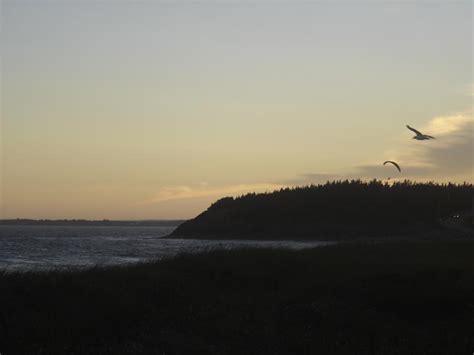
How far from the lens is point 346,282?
73.5 ft

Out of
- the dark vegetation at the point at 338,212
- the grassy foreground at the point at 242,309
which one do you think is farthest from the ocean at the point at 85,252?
the dark vegetation at the point at 338,212

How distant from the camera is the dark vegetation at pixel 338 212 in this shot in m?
101

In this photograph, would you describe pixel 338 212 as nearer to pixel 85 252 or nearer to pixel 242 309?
pixel 85 252

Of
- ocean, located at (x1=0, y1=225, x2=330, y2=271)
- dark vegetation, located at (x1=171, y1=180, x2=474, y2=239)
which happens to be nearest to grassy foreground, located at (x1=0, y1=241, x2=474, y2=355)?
ocean, located at (x1=0, y1=225, x2=330, y2=271)

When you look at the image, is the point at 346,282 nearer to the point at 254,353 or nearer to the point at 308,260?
the point at 308,260

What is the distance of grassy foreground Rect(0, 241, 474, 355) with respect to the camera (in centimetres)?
1553

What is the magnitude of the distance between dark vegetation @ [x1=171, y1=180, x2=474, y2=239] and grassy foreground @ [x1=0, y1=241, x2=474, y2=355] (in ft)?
231

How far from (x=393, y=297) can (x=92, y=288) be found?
9.06 m

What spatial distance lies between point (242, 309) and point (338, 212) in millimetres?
92775

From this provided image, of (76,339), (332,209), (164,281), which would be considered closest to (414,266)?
(164,281)

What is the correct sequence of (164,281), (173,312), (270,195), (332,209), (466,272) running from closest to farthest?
(173,312)
(164,281)
(466,272)
(332,209)
(270,195)

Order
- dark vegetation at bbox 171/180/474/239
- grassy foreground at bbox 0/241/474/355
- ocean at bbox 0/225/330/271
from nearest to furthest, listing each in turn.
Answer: grassy foreground at bbox 0/241/474/355
ocean at bbox 0/225/330/271
dark vegetation at bbox 171/180/474/239

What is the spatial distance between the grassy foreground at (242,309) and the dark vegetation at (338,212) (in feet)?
231

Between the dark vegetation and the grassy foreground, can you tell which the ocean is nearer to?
the grassy foreground
